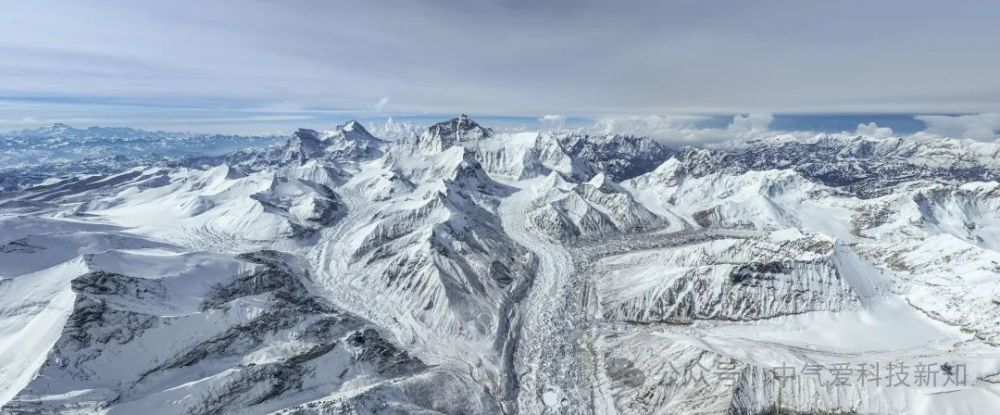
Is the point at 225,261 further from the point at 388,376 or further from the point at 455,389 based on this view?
the point at 455,389

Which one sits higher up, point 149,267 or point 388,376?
point 149,267

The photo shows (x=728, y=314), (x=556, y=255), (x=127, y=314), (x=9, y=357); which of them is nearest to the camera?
(x=9, y=357)

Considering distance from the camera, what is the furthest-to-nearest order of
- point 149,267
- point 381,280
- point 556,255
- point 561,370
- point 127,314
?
point 556,255
point 381,280
point 149,267
point 561,370
point 127,314

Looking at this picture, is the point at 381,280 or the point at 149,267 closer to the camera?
the point at 149,267

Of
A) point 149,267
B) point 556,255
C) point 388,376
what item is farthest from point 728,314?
point 149,267

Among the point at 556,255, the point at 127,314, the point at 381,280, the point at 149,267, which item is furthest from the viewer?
the point at 556,255

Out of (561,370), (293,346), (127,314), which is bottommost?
(561,370)

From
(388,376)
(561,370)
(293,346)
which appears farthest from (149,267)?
(561,370)

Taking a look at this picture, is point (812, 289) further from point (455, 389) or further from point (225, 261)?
point (225, 261)

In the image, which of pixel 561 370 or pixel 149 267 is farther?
pixel 149 267
